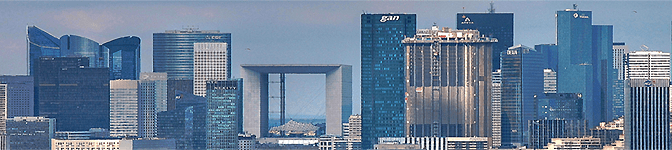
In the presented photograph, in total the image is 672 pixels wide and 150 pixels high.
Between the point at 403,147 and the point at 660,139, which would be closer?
the point at 660,139

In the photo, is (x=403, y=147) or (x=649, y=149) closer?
(x=649, y=149)

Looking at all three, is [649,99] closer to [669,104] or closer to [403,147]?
[669,104]

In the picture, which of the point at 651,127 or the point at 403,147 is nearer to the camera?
the point at 651,127


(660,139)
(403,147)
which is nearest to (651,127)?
(660,139)

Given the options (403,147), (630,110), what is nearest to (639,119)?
(630,110)

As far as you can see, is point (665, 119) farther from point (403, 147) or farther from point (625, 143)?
point (403, 147)

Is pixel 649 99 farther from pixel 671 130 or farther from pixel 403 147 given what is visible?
pixel 403 147
